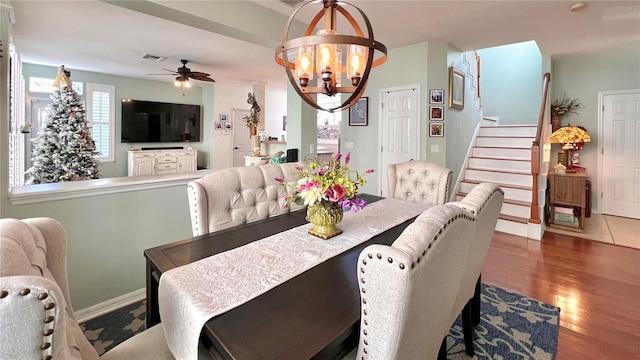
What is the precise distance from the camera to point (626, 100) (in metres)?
4.93

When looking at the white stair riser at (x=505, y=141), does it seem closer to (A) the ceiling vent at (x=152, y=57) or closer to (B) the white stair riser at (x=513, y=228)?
(B) the white stair riser at (x=513, y=228)

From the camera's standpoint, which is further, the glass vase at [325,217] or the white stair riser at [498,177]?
the white stair riser at [498,177]

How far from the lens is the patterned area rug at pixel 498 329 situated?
191cm

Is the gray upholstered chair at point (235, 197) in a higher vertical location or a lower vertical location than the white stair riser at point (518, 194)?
higher

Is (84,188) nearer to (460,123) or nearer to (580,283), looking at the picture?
(580,283)

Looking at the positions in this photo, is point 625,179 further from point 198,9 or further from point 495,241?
point 198,9

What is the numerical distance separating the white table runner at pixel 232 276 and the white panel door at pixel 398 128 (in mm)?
3130

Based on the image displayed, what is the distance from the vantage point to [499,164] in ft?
16.6

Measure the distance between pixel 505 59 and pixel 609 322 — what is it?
5685 mm

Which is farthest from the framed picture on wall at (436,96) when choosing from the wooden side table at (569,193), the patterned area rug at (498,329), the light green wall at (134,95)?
the light green wall at (134,95)

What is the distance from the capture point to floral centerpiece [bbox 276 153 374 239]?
1562 millimetres

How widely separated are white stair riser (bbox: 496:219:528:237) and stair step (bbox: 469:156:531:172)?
1067 millimetres

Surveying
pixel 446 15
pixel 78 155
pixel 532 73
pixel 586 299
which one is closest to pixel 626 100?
pixel 532 73

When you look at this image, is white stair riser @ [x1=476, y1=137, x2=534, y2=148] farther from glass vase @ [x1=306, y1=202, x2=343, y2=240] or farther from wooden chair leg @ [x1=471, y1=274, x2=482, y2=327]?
glass vase @ [x1=306, y1=202, x2=343, y2=240]
